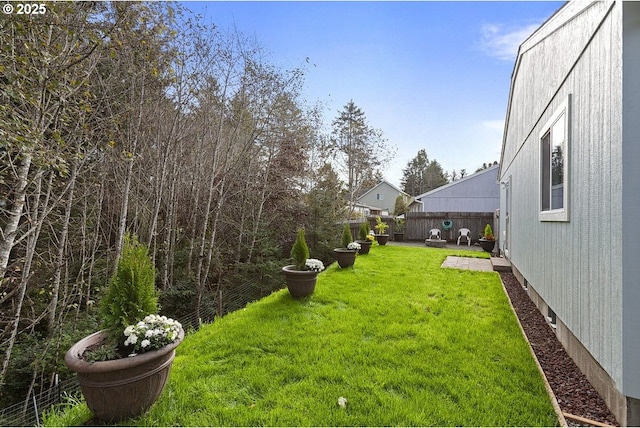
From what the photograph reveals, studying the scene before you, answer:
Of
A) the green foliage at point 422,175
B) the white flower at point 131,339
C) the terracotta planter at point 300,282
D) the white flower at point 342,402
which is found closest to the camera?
the white flower at point 131,339

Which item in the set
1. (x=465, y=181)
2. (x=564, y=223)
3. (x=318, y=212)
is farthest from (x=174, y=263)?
(x=465, y=181)

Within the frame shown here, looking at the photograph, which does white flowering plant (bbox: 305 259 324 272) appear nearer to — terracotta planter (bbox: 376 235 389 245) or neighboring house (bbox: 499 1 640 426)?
neighboring house (bbox: 499 1 640 426)

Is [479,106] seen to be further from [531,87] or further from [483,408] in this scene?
[483,408]

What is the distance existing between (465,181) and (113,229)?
779 inches

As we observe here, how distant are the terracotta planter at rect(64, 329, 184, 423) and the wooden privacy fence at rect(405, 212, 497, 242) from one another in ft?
43.9

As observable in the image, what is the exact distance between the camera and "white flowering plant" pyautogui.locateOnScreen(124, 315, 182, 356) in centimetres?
202

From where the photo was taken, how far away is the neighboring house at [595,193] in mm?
1691

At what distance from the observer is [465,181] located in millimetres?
19391

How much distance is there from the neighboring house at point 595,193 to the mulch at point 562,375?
9 centimetres

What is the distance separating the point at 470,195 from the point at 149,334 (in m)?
20.7

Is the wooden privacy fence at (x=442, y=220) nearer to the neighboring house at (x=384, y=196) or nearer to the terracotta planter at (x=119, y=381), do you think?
the terracotta planter at (x=119, y=381)

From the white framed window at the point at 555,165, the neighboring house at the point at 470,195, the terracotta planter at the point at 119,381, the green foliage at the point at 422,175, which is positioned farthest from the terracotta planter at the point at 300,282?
the green foliage at the point at 422,175

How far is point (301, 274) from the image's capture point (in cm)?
456

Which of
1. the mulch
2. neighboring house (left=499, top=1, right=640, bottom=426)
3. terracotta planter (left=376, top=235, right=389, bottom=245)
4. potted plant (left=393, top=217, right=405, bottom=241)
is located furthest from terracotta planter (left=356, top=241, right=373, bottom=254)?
→ neighboring house (left=499, top=1, right=640, bottom=426)
